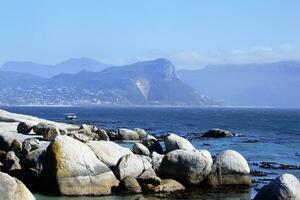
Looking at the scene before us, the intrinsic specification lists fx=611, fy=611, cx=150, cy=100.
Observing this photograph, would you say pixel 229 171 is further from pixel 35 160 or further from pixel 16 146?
pixel 16 146

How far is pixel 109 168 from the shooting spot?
96.2 feet

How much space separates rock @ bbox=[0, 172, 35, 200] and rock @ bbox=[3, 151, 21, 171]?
9447 millimetres

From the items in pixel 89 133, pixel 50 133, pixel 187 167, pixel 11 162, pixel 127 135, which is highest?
pixel 50 133

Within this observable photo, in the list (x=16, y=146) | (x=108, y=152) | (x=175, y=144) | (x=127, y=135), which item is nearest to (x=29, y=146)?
(x=16, y=146)

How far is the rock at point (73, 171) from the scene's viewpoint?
2731cm

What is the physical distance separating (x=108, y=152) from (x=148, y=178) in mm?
3141

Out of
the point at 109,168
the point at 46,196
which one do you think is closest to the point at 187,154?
the point at 109,168

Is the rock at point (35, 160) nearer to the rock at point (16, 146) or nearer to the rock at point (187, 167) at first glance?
the rock at point (16, 146)

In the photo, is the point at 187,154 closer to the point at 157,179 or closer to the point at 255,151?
the point at 157,179

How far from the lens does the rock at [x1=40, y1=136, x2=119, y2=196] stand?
89.6 feet

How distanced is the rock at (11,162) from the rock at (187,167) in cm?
736

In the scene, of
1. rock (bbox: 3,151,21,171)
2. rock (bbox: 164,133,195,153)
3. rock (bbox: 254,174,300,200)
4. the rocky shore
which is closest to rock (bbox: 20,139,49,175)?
the rocky shore

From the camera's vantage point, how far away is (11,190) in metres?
21.0

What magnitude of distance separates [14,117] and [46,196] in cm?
3852
